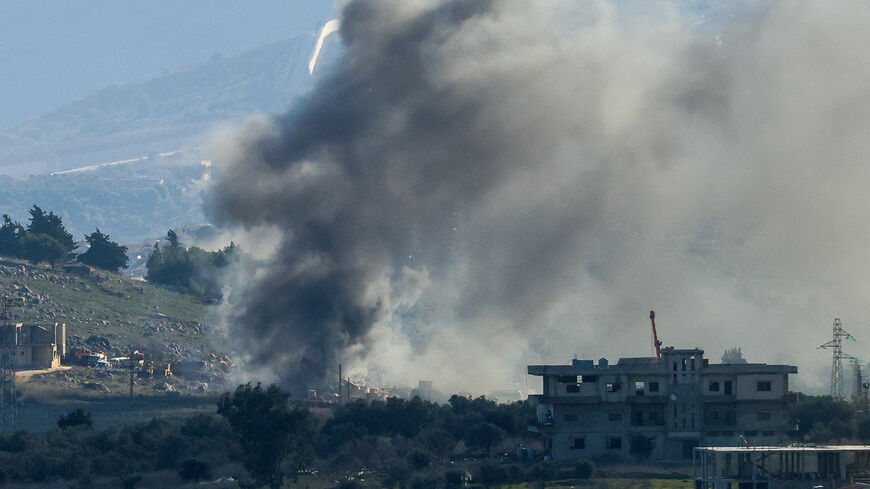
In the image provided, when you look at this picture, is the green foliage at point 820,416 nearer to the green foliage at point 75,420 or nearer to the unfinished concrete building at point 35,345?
the green foliage at point 75,420

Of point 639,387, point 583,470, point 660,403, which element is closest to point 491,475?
point 583,470

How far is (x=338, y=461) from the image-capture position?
366 ft

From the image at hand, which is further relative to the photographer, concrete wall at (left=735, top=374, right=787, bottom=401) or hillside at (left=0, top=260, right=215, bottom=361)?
hillside at (left=0, top=260, right=215, bottom=361)

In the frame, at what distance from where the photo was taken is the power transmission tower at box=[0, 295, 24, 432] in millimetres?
132975

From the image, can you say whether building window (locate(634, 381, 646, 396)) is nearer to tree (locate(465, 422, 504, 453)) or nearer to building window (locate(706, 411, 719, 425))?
building window (locate(706, 411, 719, 425))

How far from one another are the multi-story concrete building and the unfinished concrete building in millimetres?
61932

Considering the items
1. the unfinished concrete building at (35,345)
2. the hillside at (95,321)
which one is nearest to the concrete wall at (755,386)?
the unfinished concrete building at (35,345)

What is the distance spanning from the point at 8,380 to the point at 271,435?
2133 inches

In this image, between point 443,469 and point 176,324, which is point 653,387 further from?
point 176,324

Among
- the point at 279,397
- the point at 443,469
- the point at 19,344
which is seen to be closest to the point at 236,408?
the point at 279,397

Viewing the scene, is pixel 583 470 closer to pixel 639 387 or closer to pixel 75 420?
pixel 639 387

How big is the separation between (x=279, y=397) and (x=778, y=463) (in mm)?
33430

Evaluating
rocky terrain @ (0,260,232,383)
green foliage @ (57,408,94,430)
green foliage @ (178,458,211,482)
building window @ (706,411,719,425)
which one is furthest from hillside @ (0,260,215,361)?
building window @ (706,411,719,425)

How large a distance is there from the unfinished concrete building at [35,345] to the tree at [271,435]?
59.1 meters
